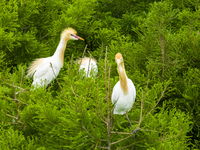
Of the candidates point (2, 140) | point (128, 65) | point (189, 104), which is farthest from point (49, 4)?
point (2, 140)

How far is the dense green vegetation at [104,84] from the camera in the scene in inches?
80.4

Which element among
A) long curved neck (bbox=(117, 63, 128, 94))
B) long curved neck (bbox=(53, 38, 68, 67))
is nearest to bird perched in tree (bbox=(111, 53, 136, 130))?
long curved neck (bbox=(117, 63, 128, 94))

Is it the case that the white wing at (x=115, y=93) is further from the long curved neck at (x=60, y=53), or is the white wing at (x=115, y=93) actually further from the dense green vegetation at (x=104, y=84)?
the long curved neck at (x=60, y=53)

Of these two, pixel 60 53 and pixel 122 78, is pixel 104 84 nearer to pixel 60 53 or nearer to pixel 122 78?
pixel 122 78

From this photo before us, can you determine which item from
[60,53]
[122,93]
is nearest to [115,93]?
[122,93]

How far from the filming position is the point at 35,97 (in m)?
2.42

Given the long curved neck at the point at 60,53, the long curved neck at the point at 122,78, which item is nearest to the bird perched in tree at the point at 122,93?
the long curved neck at the point at 122,78

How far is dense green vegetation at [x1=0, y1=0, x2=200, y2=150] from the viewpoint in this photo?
2.04 meters

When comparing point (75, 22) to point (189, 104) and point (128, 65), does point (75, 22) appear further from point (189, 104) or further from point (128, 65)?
point (189, 104)

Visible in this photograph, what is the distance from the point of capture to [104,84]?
2.56 m

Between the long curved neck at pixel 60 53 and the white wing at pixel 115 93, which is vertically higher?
the white wing at pixel 115 93

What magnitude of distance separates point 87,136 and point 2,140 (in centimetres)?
62

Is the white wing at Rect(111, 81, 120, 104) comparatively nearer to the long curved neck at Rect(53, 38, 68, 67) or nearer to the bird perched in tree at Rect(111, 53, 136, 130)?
the bird perched in tree at Rect(111, 53, 136, 130)

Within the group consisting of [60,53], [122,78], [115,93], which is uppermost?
[122,78]
